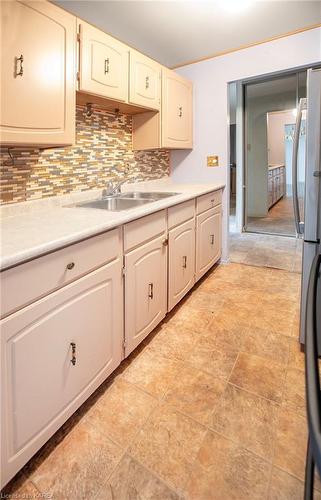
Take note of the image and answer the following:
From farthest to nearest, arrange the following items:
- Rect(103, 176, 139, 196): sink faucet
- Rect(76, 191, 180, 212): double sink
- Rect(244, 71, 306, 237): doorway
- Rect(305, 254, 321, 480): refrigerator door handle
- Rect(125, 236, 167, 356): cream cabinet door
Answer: Rect(244, 71, 306, 237): doorway → Rect(103, 176, 139, 196): sink faucet → Rect(76, 191, 180, 212): double sink → Rect(125, 236, 167, 356): cream cabinet door → Rect(305, 254, 321, 480): refrigerator door handle

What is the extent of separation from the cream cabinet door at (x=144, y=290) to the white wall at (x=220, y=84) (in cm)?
155

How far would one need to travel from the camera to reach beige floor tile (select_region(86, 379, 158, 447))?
1.25 meters

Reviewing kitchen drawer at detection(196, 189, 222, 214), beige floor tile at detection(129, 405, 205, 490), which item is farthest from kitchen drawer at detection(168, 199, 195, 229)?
beige floor tile at detection(129, 405, 205, 490)

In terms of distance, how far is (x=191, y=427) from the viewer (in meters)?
1.27

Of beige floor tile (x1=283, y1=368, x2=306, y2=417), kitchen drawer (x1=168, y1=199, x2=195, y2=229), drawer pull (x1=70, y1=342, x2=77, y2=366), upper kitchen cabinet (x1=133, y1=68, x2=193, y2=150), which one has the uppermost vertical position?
upper kitchen cabinet (x1=133, y1=68, x2=193, y2=150)

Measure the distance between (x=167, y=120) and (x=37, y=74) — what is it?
4.73 feet

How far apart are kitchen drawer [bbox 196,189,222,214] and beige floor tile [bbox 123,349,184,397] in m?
1.27

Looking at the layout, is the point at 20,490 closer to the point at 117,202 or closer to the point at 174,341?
the point at 174,341

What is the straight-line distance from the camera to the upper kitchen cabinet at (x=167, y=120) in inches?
100

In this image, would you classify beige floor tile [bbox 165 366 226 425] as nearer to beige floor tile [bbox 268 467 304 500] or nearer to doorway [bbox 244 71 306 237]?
beige floor tile [bbox 268 467 304 500]

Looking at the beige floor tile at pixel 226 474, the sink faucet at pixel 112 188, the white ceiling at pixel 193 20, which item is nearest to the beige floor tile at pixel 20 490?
the beige floor tile at pixel 226 474

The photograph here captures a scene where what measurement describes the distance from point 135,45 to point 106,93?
41.5 inches

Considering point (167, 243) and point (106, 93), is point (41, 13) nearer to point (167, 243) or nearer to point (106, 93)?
point (106, 93)

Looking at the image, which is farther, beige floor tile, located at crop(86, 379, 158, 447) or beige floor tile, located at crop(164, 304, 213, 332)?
beige floor tile, located at crop(164, 304, 213, 332)
